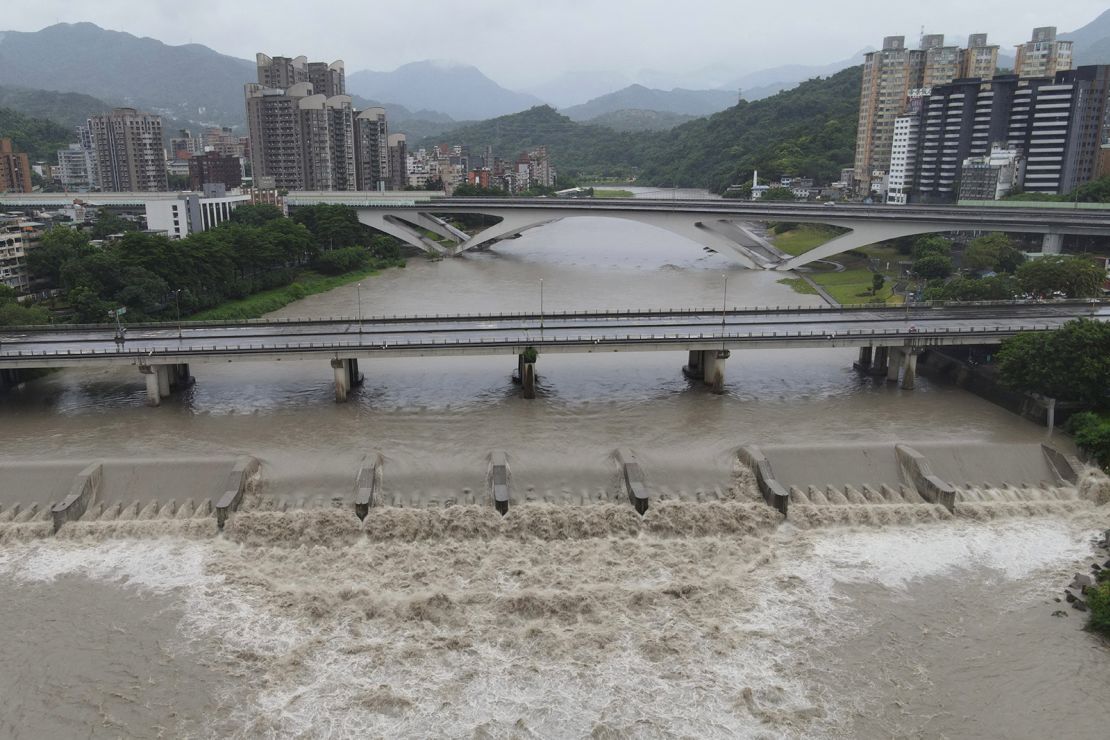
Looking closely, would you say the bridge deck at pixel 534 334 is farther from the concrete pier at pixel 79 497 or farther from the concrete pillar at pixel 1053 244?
the concrete pillar at pixel 1053 244

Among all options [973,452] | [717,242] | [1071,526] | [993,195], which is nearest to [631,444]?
[973,452]

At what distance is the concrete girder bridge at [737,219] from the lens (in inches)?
1836

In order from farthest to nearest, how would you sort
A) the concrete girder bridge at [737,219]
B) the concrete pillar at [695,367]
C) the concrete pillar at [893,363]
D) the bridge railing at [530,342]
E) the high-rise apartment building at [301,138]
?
the high-rise apartment building at [301,138]
the concrete girder bridge at [737,219]
the concrete pillar at [695,367]
the concrete pillar at [893,363]
the bridge railing at [530,342]

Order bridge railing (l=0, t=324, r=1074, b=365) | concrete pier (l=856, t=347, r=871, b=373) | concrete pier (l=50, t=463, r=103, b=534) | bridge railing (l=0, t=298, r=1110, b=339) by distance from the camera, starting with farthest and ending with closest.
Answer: concrete pier (l=856, t=347, r=871, b=373)
bridge railing (l=0, t=298, r=1110, b=339)
bridge railing (l=0, t=324, r=1074, b=365)
concrete pier (l=50, t=463, r=103, b=534)

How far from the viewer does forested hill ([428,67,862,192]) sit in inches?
3844

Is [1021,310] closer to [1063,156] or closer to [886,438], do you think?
[886,438]

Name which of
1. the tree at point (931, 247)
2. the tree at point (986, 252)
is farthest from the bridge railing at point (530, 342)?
the tree at point (931, 247)

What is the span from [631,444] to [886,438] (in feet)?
23.0

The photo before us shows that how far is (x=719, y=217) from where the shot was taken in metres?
54.3

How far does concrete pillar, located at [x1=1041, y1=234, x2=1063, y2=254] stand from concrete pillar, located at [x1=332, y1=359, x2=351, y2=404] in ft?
130

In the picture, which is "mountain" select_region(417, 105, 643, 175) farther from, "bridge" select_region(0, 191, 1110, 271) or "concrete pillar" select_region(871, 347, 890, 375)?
"concrete pillar" select_region(871, 347, 890, 375)

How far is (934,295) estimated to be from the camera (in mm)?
35969

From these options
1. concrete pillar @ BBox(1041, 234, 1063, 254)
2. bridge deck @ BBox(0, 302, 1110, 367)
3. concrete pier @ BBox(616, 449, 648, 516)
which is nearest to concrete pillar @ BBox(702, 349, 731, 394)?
bridge deck @ BBox(0, 302, 1110, 367)

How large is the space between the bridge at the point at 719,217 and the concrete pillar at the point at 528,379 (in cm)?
3093
